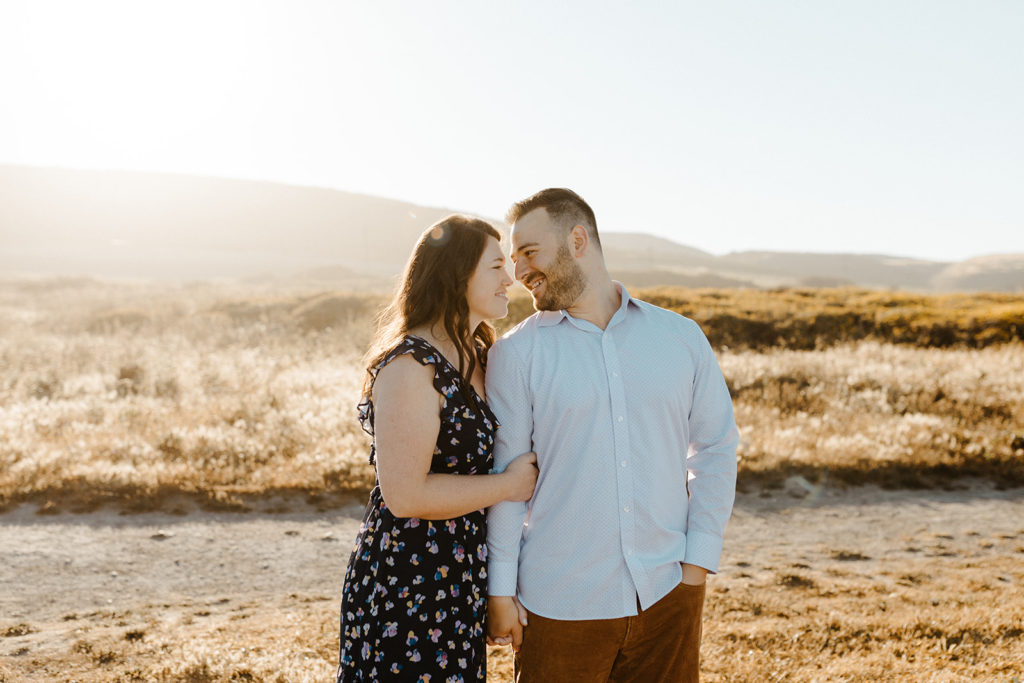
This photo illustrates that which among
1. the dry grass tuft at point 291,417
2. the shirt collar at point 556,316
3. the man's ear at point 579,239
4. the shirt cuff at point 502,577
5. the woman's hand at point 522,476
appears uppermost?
the man's ear at point 579,239

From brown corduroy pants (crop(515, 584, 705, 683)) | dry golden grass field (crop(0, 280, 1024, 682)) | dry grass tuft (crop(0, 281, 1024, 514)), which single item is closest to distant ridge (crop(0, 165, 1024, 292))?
dry grass tuft (crop(0, 281, 1024, 514))

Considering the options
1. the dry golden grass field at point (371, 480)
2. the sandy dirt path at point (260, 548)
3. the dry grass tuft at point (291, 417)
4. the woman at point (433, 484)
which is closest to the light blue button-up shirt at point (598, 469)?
the woman at point (433, 484)

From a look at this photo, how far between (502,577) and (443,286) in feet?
3.55

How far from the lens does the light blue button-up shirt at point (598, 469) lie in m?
2.56

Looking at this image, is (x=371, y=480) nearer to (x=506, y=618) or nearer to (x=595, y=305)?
(x=506, y=618)

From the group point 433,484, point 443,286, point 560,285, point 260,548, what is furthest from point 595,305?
point 260,548

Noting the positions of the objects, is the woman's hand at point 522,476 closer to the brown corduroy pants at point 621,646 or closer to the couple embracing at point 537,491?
the couple embracing at point 537,491

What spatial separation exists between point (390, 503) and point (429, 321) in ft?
2.20

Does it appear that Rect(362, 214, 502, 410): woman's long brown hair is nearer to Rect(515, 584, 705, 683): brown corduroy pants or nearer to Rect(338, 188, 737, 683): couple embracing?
Rect(338, 188, 737, 683): couple embracing

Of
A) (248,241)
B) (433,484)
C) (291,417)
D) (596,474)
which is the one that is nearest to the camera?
(433,484)

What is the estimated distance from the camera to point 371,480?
359 inches

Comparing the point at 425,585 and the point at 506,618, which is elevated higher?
the point at 425,585

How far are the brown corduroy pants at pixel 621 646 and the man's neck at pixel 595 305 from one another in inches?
41.6

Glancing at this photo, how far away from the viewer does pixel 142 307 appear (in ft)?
88.8
